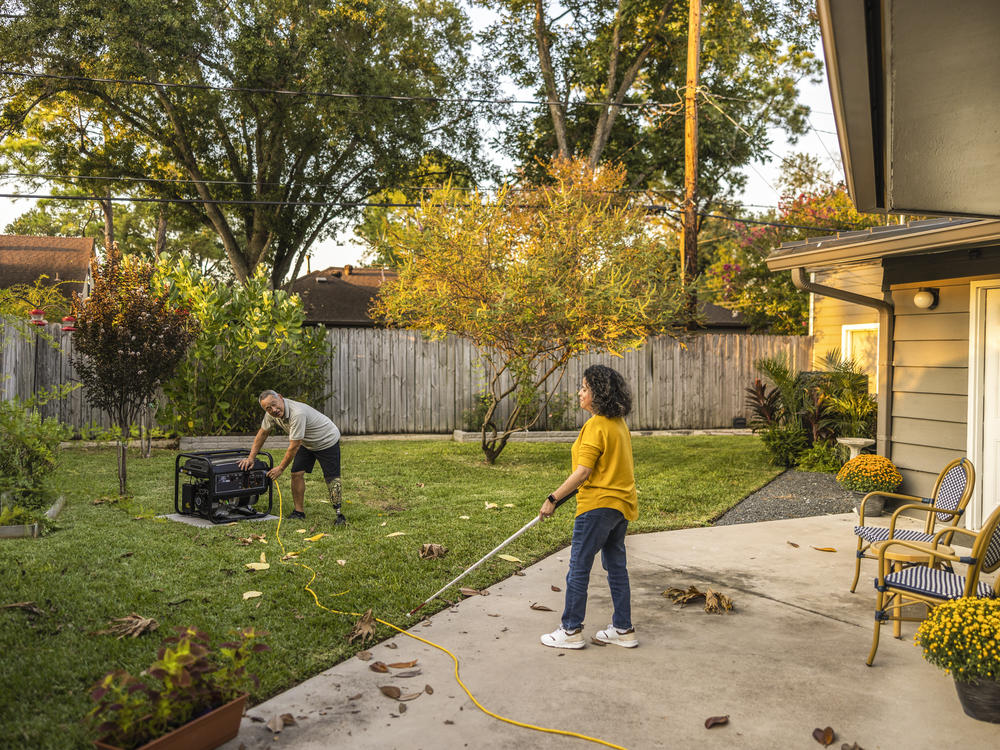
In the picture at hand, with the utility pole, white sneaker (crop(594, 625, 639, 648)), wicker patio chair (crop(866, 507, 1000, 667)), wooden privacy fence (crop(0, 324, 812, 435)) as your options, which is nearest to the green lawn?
white sneaker (crop(594, 625, 639, 648))

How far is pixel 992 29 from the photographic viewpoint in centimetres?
219

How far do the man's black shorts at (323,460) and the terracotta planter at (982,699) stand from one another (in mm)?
5425

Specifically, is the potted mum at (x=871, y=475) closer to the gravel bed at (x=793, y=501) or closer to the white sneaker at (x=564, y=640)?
the gravel bed at (x=793, y=501)

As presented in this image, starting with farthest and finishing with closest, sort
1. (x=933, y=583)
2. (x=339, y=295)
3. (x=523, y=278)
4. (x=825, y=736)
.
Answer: (x=339, y=295)
(x=523, y=278)
(x=933, y=583)
(x=825, y=736)

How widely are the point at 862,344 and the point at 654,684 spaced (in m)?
13.6

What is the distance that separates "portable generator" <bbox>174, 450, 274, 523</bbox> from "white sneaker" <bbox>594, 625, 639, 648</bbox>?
13.1ft

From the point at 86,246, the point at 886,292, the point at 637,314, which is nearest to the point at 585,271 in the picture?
the point at 637,314

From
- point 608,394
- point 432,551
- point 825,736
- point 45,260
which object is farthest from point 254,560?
point 45,260

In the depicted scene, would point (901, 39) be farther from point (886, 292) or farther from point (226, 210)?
point (226, 210)

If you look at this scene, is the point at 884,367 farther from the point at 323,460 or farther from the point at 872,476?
the point at 323,460

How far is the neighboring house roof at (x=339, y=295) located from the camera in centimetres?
2342

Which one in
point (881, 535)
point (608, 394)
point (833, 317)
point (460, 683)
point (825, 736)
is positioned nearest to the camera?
point (825, 736)

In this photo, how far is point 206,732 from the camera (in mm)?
3127

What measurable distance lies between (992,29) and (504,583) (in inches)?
179
